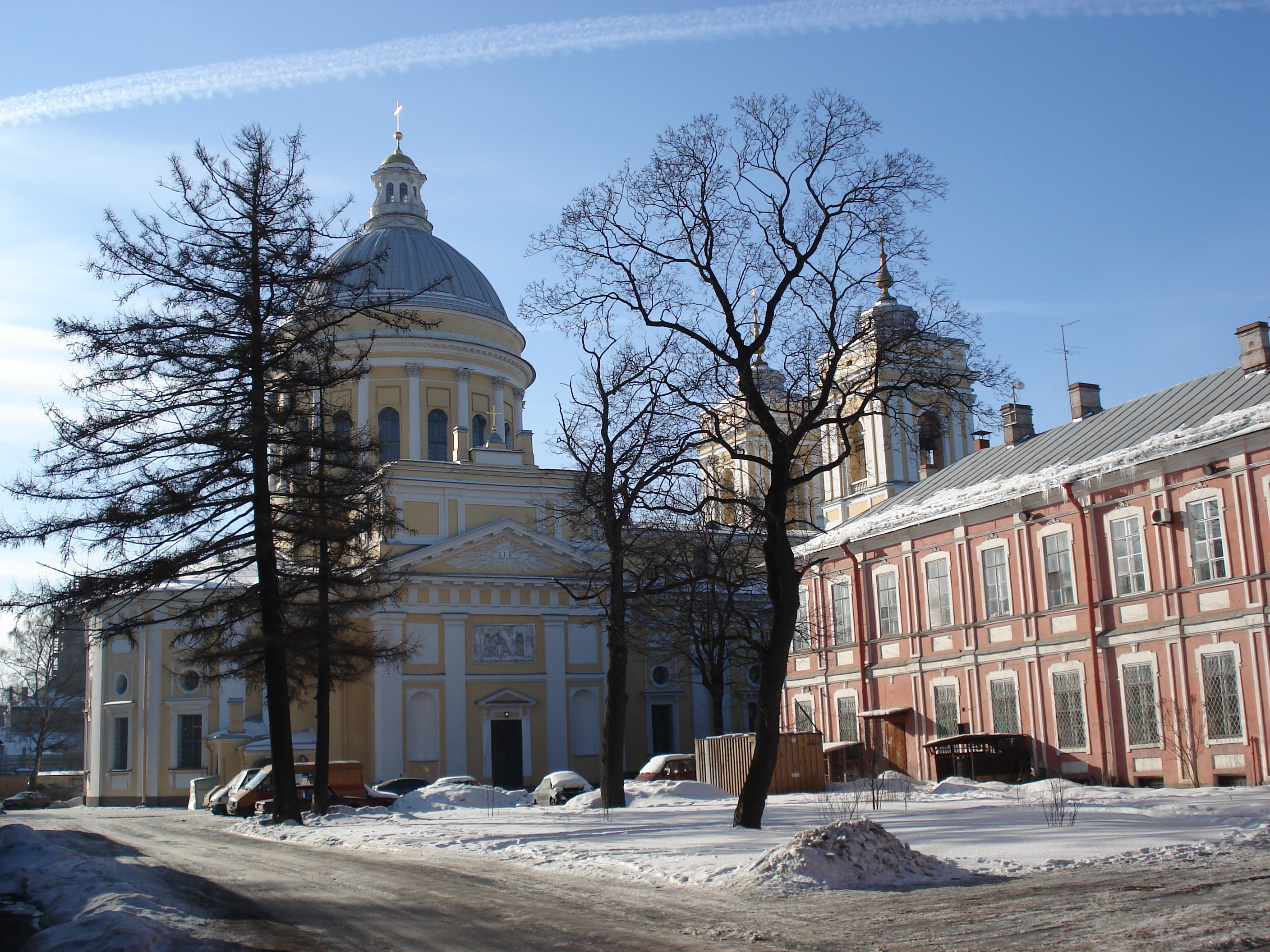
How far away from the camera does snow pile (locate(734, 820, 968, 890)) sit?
10984 mm

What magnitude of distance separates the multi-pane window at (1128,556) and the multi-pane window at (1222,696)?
2.08 meters

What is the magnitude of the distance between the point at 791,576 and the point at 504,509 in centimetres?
3226

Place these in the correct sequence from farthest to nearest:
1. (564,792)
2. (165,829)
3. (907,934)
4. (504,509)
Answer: (504,509), (564,792), (165,829), (907,934)

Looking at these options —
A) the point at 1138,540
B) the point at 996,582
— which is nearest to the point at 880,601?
the point at 996,582

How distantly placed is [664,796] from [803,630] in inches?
399

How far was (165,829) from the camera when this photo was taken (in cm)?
2652

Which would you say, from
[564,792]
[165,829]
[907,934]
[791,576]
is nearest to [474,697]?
[564,792]

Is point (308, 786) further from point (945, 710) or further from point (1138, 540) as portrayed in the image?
point (1138, 540)

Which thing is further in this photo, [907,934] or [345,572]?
[345,572]

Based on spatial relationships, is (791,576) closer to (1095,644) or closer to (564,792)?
(1095,644)

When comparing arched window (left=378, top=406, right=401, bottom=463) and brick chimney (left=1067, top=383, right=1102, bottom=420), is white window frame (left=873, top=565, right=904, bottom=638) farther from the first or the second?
arched window (left=378, top=406, right=401, bottom=463)

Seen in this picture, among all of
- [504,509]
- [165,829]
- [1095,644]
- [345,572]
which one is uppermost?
[504,509]

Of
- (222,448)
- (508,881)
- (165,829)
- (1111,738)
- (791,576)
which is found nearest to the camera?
(508,881)

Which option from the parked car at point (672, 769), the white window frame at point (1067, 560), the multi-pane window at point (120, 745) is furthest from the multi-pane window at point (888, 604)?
the multi-pane window at point (120, 745)
